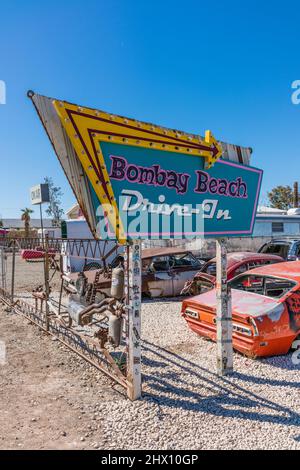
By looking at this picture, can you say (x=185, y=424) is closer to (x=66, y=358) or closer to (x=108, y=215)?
(x=108, y=215)

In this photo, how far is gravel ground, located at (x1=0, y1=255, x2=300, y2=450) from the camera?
12.0 ft

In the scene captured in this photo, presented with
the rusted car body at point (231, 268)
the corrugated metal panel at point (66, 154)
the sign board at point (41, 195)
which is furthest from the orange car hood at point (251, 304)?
the sign board at point (41, 195)

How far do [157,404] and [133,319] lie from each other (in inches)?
44.4

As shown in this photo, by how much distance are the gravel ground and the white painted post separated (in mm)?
294

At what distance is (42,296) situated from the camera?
25.8ft

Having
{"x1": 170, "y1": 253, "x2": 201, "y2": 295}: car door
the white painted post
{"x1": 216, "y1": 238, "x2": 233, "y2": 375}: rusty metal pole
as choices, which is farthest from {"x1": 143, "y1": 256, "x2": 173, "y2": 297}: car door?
Answer: the white painted post

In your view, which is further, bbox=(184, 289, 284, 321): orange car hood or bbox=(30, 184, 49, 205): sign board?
bbox=(30, 184, 49, 205): sign board

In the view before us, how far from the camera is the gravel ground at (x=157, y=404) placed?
3.67 meters

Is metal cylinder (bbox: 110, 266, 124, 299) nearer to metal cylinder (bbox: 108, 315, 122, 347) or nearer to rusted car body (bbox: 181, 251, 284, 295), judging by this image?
metal cylinder (bbox: 108, 315, 122, 347)

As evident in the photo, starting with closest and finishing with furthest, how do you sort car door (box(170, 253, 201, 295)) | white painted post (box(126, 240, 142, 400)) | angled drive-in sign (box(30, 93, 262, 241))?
angled drive-in sign (box(30, 93, 262, 241)) → white painted post (box(126, 240, 142, 400)) → car door (box(170, 253, 201, 295))

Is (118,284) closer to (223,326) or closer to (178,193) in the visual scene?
(178,193)

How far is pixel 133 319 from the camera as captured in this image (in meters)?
4.41

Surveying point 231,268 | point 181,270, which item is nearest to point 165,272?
point 181,270
